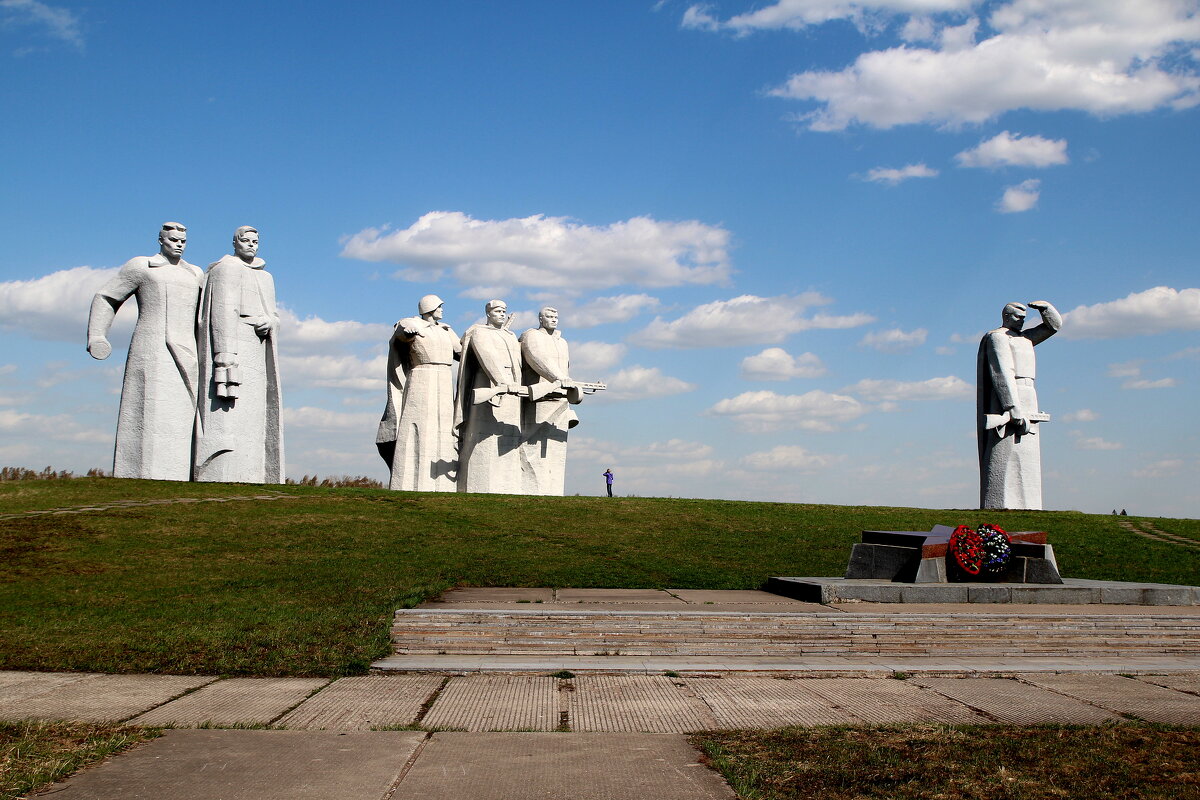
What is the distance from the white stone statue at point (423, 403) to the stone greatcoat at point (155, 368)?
4.54m

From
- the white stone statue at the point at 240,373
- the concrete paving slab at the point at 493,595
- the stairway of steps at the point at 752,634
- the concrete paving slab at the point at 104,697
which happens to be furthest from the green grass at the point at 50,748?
the white stone statue at the point at 240,373

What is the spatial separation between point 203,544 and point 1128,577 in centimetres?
1192

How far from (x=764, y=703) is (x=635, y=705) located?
33.0 inches

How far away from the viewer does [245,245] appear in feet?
57.9

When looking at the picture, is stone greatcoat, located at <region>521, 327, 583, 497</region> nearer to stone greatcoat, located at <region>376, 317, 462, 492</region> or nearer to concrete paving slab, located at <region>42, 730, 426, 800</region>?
stone greatcoat, located at <region>376, 317, 462, 492</region>

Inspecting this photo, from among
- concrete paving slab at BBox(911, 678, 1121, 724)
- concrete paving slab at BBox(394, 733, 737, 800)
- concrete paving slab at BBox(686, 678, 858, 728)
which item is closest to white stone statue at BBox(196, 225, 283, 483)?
concrete paving slab at BBox(686, 678, 858, 728)

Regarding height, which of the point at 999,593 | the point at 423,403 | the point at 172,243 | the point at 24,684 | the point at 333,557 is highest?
the point at 172,243

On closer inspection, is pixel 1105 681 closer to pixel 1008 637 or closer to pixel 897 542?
pixel 1008 637

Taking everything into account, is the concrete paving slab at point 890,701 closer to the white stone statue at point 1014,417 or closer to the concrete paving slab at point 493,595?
the concrete paving slab at point 493,595

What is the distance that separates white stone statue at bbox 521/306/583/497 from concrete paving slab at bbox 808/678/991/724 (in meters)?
13.7

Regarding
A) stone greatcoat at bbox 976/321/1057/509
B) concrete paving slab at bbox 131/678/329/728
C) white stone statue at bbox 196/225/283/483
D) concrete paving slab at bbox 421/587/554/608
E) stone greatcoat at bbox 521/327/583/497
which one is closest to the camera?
concrete paving slab at bbox 131/678/329/728

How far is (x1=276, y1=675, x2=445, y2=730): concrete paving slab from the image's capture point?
5766mm

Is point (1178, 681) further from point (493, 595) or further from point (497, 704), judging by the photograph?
point (493, 595)

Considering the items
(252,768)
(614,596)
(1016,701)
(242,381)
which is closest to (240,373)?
(242,381)
